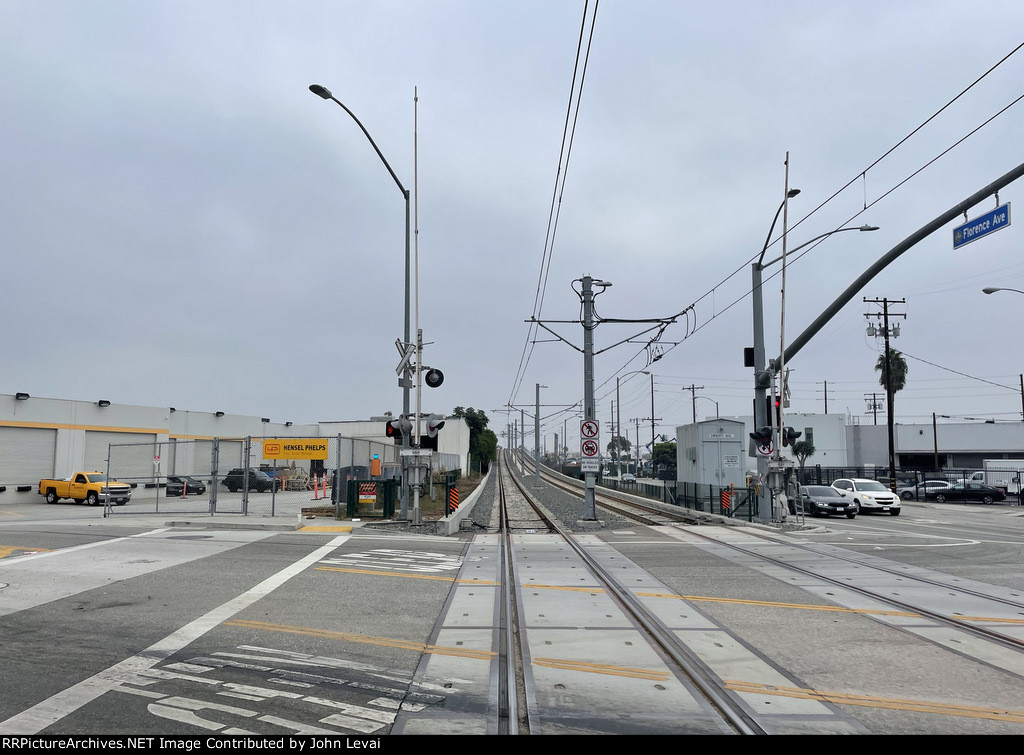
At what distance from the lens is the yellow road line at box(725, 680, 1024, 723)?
18.2ft

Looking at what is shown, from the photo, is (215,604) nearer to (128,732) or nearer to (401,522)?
(128,732)

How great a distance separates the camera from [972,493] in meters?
43.8

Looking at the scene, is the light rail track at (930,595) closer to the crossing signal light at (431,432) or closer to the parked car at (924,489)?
the crossing signal light at (431,432)

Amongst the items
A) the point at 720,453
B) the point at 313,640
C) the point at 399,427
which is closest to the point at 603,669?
the point at 313,640

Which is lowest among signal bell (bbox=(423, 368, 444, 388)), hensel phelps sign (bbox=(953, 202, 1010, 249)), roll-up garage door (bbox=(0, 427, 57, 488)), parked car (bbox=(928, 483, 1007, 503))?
parked car (bbox=(928, 483, 1007, 503))

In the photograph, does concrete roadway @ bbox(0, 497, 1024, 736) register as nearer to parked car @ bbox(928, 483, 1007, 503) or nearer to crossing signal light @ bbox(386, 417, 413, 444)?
crossing signal light @ bbox(386, 417, 413, 444)

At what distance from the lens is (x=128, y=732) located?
4.96 metres

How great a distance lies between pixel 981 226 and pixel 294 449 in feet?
70.6

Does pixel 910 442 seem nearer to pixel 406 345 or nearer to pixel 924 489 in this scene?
pixel 924 489

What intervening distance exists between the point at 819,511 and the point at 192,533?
23896 mm

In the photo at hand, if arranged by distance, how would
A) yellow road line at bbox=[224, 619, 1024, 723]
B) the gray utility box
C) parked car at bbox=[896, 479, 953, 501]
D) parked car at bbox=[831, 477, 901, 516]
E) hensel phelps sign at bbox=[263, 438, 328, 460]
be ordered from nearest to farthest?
yellow road line at bbox=[224, 619, 1024, 723] < hensel phelps sign at bbox=[263, 438, 328, 460] < parked car at bbox=[831, 477, 901, 516] < the gray utility box < parked car at bbox=[896, 479, 953, 501]

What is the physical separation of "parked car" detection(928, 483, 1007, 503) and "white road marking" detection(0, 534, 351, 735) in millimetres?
45183

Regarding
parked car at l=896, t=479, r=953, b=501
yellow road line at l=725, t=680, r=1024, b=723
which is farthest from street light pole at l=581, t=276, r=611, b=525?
parked car at l=896, t=479, r=953, b=501

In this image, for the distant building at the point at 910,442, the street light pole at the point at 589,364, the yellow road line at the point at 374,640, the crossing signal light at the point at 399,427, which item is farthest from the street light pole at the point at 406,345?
the distant building at the point at 910,442
